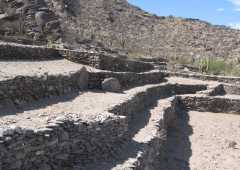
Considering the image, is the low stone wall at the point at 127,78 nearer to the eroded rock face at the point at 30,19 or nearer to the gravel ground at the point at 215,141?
the gravel ground at the point at 215,141

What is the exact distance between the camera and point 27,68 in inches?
585

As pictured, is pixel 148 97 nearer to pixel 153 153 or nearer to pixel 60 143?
pixel 153 153

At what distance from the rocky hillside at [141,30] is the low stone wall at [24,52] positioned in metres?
20.3

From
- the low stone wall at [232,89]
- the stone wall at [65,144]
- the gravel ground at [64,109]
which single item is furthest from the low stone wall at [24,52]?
the low stone wall at [232,89]

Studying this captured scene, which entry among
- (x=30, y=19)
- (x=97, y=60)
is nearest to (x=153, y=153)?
(x=97, y=60)

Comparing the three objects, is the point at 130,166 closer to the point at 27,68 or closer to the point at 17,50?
the point at 27,68

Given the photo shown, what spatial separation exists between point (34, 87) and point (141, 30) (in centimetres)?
3970

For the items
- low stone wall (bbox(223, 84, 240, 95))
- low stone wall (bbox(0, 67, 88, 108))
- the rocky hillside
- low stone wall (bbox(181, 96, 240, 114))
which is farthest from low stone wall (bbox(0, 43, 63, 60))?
the rocky hillside

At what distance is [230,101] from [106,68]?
20.9 feet

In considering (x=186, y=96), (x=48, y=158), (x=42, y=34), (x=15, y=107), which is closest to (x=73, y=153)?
(x=48, y=158)

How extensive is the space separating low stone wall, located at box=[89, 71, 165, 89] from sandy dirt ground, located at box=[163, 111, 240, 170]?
2.49 meters

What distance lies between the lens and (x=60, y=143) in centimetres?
880

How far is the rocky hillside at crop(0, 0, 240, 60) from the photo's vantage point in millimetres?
45594

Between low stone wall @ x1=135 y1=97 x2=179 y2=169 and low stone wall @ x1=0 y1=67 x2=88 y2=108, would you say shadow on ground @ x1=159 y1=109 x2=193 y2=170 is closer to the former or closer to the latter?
low stone wall @ x1=135 y1=97 x2=179 y2=169
